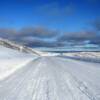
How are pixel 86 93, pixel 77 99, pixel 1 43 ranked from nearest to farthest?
pixel 77 99
pixel 86 93
pixel 1 43

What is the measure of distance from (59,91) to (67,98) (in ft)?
4.64

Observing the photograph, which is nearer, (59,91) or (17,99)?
(17,99)

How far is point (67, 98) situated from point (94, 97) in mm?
923

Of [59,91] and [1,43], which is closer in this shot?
[59,91]

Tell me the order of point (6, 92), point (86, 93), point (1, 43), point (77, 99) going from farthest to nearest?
1. point (1, 43)
2. point (6, 92)
3. point (86, 93)
4. point (77, 99)

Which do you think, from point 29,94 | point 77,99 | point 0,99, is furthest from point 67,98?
point 0,99

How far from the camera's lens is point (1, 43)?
199m

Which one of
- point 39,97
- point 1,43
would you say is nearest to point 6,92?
point 39,97

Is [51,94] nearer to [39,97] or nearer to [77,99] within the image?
[39,97]

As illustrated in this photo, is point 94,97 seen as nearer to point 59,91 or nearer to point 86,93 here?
point 86,93

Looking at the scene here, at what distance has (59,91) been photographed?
964 centimetres

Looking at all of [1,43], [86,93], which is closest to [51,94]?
[86,93]

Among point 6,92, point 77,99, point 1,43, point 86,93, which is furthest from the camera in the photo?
point 1,43

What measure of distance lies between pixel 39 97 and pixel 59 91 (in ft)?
4.42
